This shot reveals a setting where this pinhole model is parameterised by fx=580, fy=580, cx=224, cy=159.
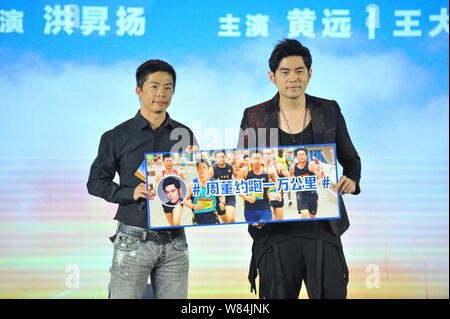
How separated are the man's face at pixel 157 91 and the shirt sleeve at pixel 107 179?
0.25 m

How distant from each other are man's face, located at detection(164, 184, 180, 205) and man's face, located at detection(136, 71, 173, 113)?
375mm

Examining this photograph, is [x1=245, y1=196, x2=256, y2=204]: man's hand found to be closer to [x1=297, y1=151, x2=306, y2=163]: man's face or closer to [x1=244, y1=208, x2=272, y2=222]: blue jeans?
[x1=244, y1=208, x2=272, y2=222]: blue jeans

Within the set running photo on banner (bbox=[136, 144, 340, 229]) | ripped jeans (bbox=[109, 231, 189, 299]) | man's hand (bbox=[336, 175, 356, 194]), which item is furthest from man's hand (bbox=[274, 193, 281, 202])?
ripped jeans (bbox=[109, 231, 189, 299])

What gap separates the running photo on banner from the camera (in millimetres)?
2680

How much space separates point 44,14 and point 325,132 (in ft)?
5.32

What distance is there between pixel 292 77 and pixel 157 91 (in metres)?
0.64

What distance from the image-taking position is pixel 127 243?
103 inches

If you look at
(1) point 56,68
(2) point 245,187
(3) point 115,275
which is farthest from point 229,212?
→ (1) point 56,68

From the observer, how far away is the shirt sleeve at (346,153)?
2.81 m

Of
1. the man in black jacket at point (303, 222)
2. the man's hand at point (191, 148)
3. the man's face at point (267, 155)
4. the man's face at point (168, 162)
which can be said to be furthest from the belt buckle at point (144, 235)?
the man's face at point (267, 155)

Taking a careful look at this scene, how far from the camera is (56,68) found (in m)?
3.08

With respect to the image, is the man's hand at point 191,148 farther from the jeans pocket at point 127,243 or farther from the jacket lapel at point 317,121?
the jacket lapel at point 317,121

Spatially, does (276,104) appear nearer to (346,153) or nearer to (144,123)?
(346,153)
